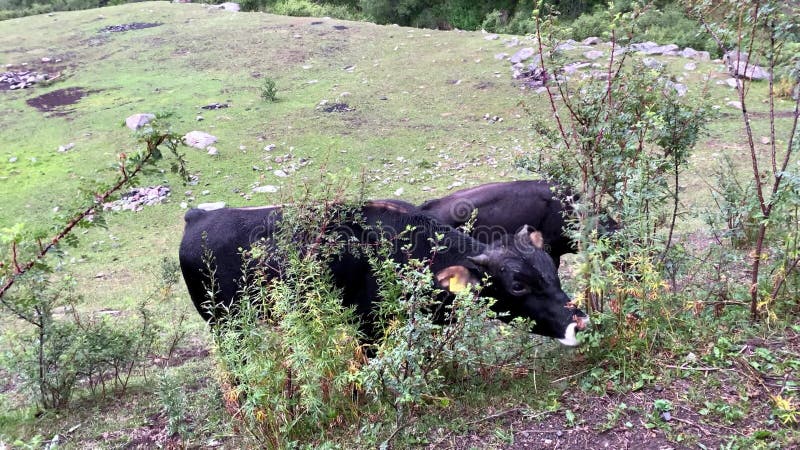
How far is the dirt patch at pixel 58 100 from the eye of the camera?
57.9 ft

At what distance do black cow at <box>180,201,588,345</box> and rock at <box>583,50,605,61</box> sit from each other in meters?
11.7

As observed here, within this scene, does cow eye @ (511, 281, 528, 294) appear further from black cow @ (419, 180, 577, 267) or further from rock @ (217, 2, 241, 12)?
rock @ (217, 2, 241, 12)

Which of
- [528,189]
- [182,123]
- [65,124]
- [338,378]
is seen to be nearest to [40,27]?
[65,124]

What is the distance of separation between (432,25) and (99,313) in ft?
103

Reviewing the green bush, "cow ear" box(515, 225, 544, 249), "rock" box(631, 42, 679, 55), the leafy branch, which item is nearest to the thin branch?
the leafy branch

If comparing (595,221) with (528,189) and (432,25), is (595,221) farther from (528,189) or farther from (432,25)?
(432,25)

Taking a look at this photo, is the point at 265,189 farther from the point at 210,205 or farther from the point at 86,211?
the point at 86,211

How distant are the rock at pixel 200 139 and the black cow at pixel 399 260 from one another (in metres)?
8.40

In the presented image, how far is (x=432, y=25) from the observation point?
117 feet

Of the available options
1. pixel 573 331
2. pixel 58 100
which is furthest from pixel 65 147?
pixel 573 331

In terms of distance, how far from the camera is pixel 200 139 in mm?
14219

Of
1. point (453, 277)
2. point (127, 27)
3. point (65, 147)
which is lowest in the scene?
point (65, 147)

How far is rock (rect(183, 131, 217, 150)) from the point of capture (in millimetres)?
14054

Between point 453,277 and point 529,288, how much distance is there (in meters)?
0.68
